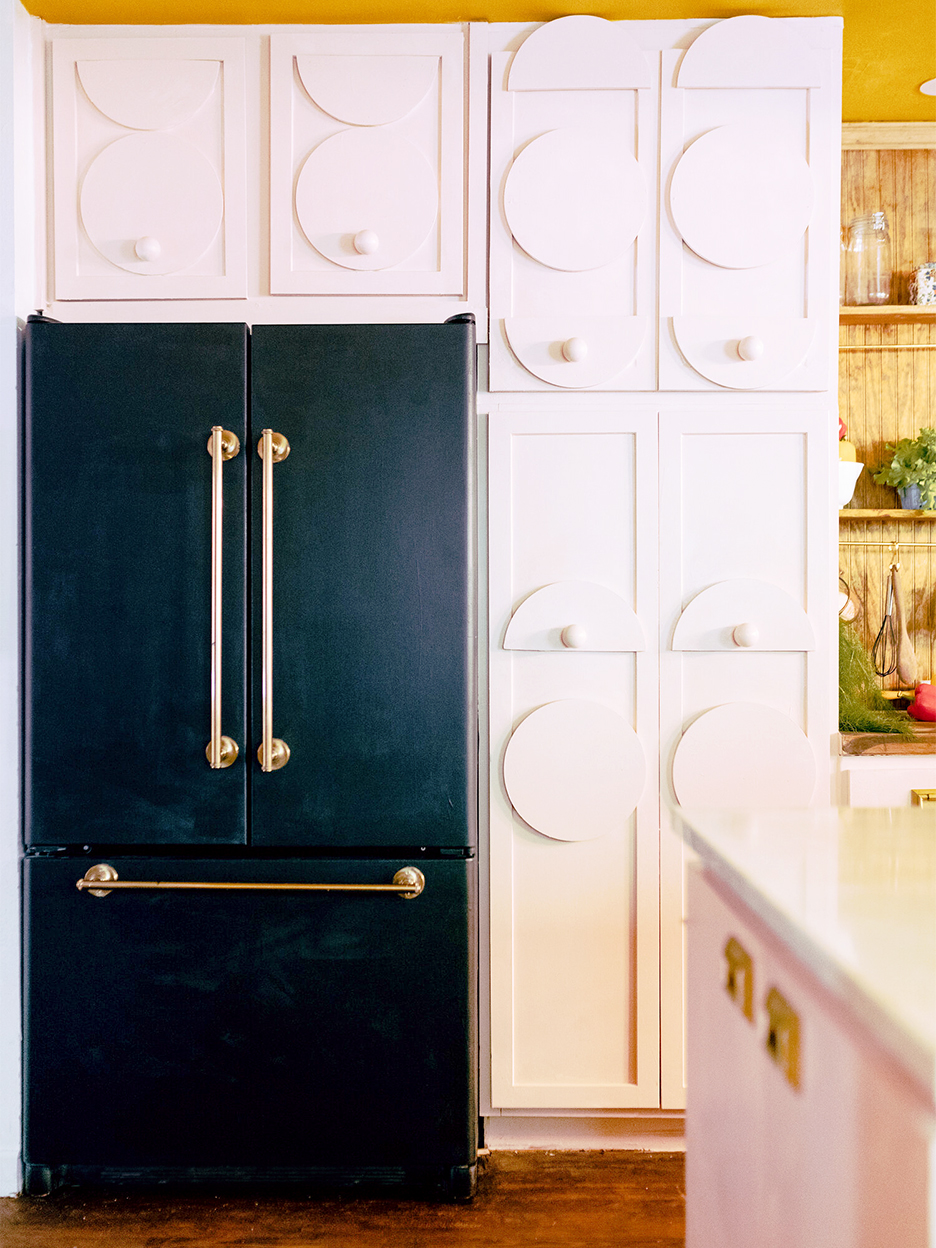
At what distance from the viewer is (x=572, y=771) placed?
1.84 metres

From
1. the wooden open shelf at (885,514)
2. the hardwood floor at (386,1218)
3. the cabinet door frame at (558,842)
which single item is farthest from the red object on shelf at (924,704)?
the hardwood floor at (386,1218)

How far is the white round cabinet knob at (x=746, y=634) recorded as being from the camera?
5.97 feet

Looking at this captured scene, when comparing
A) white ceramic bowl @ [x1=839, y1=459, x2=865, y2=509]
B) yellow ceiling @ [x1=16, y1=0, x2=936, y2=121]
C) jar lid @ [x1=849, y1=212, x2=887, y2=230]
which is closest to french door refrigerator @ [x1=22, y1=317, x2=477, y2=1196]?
yellow ceiling @ [x1=16, y1=0, x2=936, y2=121]

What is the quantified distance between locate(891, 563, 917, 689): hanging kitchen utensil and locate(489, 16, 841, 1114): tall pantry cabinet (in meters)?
0.56

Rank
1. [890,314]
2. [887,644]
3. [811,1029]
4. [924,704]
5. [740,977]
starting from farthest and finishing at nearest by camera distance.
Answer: [887,644] < [890,314] < [924,704] < [740,977] < [811,1029]

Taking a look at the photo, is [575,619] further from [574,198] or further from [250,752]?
[574,198]

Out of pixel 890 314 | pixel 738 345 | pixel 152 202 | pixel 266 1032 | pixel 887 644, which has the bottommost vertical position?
pixel 266 1032

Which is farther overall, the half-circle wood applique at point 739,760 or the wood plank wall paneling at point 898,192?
the wood plank wall paneling at point 898,192

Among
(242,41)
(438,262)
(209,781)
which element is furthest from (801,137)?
(209,781)

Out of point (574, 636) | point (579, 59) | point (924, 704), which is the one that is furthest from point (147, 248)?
point (924, 704)

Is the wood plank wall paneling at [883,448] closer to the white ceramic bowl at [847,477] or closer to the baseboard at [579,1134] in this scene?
the white ceramic bowl at [847,477]

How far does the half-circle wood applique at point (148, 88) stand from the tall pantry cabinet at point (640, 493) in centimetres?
65

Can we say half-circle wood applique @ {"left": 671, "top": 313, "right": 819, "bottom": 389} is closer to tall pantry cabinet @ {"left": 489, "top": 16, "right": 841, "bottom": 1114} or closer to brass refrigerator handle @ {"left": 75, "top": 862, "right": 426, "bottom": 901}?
tall pantry cabinet @ {"left": 489, "top": 16, "right": 841, "bottom": 1114}

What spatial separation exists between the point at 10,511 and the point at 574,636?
1212 millimetres
